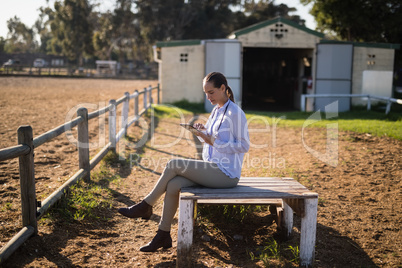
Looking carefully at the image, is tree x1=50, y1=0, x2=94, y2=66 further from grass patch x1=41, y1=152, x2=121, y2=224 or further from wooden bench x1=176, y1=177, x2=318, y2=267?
wooden bench x1=176, y1=177, x2=318, y2=267

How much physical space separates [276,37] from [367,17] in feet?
24.1

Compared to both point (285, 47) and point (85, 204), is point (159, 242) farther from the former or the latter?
point (285, 47)

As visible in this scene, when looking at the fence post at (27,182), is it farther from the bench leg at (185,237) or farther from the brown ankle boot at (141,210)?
the bench leg at (185,237)

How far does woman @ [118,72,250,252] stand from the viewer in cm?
333

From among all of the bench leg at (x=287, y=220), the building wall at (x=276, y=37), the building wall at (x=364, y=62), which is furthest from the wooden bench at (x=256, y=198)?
the building wall at (x=364, y=62)

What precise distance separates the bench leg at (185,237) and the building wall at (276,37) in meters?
12.5

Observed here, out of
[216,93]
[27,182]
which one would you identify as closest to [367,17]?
[216,93]

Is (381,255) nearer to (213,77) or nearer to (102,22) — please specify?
(213,77)

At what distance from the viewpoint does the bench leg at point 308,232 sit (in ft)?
10.5

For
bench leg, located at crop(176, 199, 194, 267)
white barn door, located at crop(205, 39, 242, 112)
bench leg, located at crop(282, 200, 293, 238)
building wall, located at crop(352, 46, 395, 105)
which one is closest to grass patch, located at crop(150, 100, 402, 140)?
building wall, located at crop(352, 46, 395, 105)

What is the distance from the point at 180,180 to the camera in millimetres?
3346

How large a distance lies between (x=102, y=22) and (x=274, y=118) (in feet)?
139

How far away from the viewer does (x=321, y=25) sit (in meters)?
21.9

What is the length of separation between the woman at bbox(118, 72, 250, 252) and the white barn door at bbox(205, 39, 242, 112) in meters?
11.4
